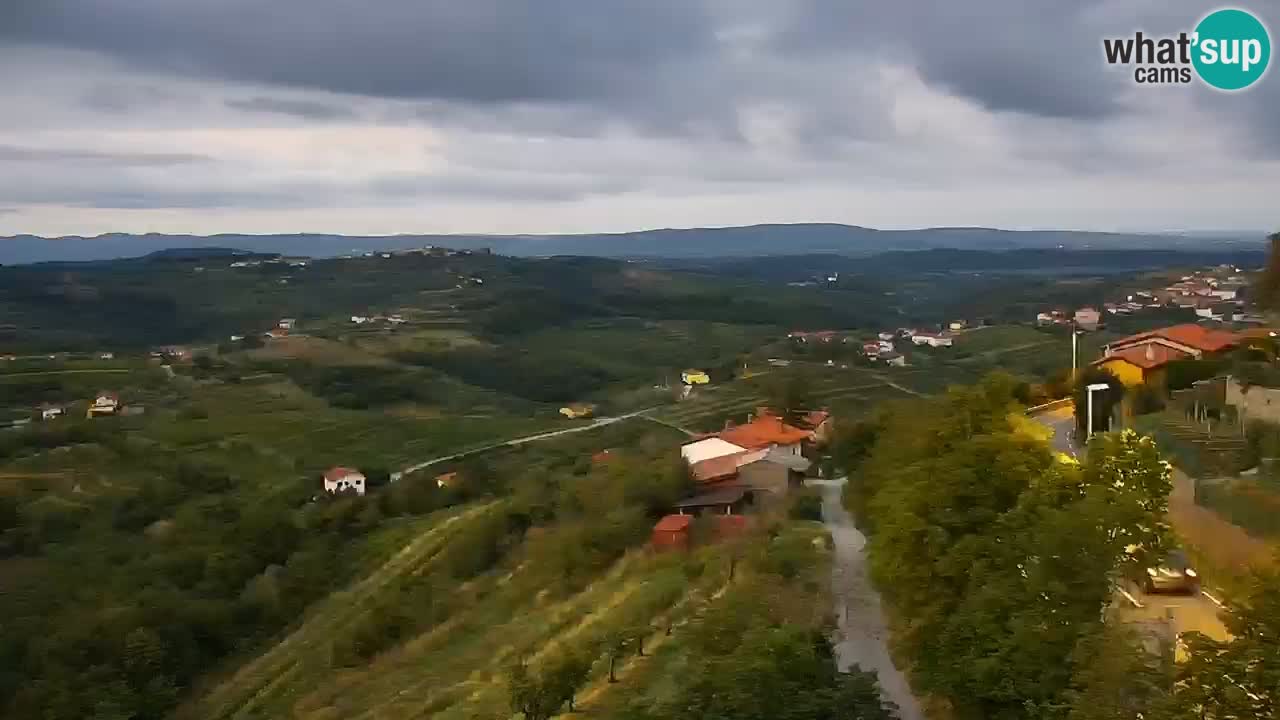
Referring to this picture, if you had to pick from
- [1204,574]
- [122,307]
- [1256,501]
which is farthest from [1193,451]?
[122,307]

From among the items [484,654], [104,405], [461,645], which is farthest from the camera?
[104,405]

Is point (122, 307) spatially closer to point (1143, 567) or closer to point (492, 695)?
point (492, 695)

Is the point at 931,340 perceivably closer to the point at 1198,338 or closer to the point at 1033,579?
the point at 1198,338

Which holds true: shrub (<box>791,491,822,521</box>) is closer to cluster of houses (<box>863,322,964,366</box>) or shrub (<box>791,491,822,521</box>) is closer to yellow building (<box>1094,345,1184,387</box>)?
yellow building (<box>1094,345,1184,387</box>)

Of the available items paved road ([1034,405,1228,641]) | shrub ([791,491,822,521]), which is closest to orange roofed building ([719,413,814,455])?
shrub ([791,491,822,521])

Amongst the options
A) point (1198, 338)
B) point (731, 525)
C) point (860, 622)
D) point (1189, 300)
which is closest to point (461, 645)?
point (731, 525)

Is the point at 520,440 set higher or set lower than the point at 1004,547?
lower
